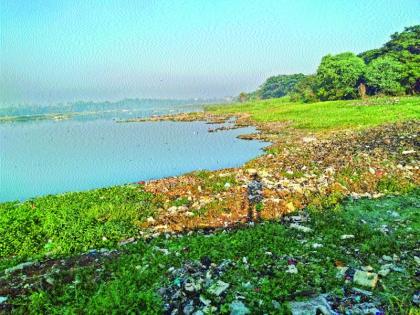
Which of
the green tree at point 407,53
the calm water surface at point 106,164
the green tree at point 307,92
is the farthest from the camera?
the green tree at point 307,92

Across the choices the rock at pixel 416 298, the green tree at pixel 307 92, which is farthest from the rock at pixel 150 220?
the green tree at pixel 307 92

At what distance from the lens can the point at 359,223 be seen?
8.23 m

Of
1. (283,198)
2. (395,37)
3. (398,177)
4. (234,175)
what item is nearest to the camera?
(283,198)

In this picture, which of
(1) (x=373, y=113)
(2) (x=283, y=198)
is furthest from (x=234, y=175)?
(1) (x=373, y=113)

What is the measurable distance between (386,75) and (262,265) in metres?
53.5

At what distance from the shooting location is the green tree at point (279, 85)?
154 meters

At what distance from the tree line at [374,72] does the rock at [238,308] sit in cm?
5374

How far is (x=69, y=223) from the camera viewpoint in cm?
948

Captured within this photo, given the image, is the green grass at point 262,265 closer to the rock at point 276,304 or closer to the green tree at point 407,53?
the rock at point 276,304

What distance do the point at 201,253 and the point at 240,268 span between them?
3.37 feet

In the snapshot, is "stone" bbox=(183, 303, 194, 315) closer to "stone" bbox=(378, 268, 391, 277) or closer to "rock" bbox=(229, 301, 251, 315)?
"rock" bbox=(229, 301, 251, 315)

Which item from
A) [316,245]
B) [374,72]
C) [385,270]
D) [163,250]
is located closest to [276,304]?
[385,270]

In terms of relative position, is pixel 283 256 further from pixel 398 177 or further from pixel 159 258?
pixel 398 177

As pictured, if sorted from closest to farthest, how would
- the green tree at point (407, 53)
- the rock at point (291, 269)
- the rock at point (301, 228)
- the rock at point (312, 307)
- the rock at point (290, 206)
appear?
the rock at point (312, 307) → the rock at point (291, 269) → the rock at point (301, 228) → the rock at point (290, 206) → the green tree at point (407, 53)
